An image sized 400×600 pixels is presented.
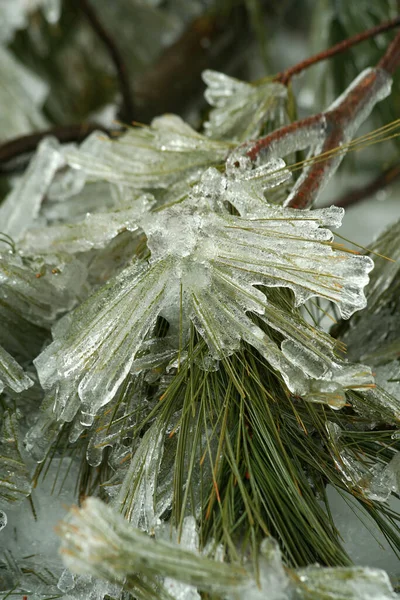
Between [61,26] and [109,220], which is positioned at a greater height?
[61,26]

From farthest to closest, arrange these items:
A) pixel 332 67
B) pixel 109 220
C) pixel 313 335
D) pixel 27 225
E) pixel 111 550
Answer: pixel 332 67 → pixel 27 225 → pixel 109 220 → pixel 313 335 → pixel 111 550

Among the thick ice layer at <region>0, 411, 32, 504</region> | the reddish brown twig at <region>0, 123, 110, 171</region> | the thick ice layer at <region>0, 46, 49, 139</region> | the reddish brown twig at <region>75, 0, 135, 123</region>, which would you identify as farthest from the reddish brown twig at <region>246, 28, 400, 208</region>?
the thick ice layer at <region>0, 46, 49, 139</region>

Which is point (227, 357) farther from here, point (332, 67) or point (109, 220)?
point (332, 67)

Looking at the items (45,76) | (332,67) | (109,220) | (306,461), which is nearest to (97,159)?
(109,220)

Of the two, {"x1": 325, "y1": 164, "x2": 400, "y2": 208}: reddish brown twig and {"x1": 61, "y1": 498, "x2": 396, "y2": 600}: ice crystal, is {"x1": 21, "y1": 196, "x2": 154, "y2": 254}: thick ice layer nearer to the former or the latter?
{"x1": 61, "y1": 498, "x2": 396, "y2": 600}: ice crystal

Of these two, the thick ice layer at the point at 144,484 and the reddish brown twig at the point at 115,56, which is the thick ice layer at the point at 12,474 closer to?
the thick ice layer at the point at 144,484


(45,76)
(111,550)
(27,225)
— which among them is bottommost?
(111,550)
